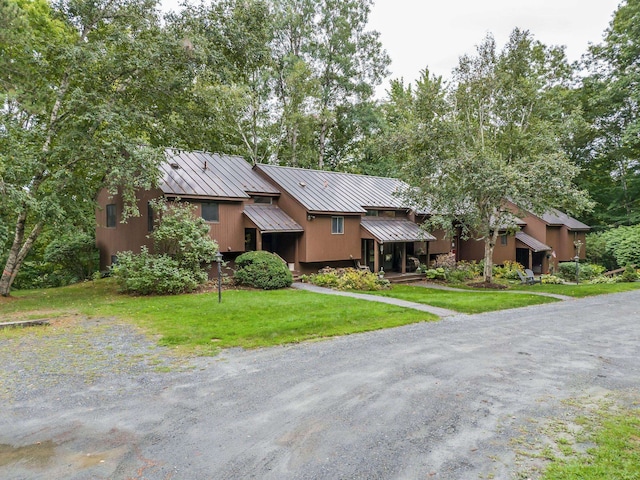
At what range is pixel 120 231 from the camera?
20.0 meters

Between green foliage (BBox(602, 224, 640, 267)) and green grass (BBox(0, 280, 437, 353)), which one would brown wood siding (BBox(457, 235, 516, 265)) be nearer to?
green foliage (BBox(602, 224, 640, 267))

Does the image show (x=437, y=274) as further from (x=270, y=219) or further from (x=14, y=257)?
(x=14, y=257)

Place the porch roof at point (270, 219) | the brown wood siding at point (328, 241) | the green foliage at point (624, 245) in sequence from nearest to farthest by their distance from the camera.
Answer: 1. the porch roof at point (270, 219)
2. the brown wood siding at point (328, 241)
3. the green foliage at point (624, 245)

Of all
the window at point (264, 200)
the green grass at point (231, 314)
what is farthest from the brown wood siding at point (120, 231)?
the window at point (264, 200)

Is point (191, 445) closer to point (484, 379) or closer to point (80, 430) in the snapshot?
point (80, 430)

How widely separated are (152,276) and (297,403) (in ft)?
35.5

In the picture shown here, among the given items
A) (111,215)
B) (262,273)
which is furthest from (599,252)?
(111,215)

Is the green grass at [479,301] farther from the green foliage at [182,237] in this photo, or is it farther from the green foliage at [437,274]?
the green foliage at [182,237]

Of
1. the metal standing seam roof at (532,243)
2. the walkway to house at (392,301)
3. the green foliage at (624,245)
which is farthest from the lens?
the metal standing seam roof at (532,243)

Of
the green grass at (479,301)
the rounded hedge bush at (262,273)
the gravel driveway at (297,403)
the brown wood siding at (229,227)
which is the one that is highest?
the brown wood siding at (229,227)

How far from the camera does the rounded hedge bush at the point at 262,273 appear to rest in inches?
644

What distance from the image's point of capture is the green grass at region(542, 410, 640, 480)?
Answer: 143 inches

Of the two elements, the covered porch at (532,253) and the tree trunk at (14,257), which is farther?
the covered porch at (532,253)

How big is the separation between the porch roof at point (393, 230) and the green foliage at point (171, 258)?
8751mm
